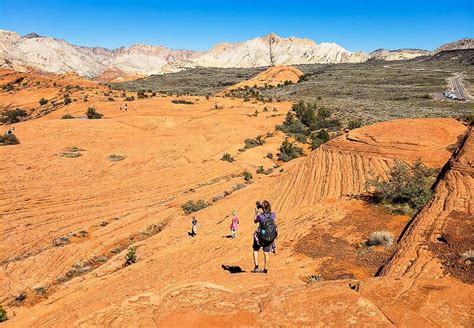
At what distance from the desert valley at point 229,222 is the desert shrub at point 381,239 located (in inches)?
2.2

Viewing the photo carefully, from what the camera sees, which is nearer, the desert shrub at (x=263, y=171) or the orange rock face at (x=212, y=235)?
the orange rock face at (x=212, y=235)

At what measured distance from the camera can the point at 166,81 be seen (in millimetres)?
97875

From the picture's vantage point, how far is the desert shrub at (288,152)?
2864 centimetres

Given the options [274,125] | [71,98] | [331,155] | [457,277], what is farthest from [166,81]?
[457,277]

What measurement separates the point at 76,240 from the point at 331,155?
43.2 ft

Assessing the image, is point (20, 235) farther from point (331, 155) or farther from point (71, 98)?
point (71, 98)

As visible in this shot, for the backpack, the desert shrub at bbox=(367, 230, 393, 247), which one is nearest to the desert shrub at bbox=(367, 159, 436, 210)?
the desert shrub at bbox=(367, 230, 393, 247)

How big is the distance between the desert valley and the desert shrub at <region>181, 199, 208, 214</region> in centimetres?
11

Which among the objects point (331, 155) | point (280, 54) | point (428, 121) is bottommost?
point (331, 155)

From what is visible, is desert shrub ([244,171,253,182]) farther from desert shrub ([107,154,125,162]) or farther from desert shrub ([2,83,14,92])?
desert shrub ([2,83,14,92])

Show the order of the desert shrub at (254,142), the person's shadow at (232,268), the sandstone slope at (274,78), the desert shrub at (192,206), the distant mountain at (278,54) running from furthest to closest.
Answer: the distant mountain at (278,54)
the sandstone slope at (274,78)
the desert shrub at (254,142)
the desert shrub at (192,206)
the person's shadow at (232,268)

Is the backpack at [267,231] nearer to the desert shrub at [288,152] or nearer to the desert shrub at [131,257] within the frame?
the desert shrub at [131,257]

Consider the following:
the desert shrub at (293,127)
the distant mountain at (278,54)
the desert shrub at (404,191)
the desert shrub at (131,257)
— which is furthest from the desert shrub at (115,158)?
the distant mountain at (278,54)

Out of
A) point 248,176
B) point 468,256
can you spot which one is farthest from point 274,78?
point 468,256
